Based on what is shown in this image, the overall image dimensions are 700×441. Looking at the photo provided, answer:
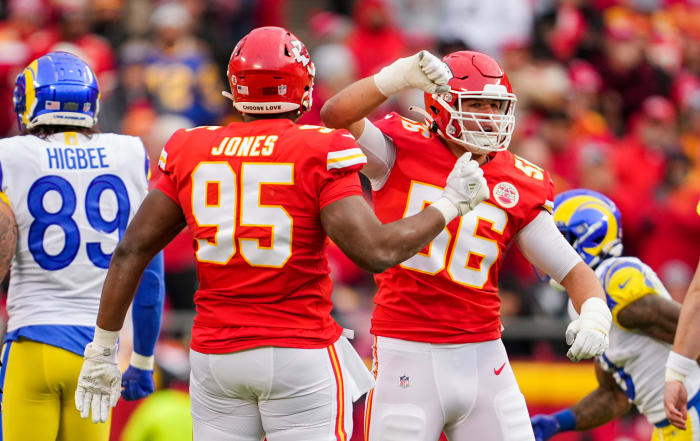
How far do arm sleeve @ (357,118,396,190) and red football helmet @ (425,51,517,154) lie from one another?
250 millimetres

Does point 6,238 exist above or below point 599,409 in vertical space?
above

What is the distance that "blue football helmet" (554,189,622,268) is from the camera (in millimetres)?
5680

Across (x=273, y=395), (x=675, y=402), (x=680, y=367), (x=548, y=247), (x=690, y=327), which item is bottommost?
(x=675, y=402)

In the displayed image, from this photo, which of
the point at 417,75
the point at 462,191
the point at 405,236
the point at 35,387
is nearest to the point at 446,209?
the point at 462,191

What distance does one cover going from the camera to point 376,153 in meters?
4.94

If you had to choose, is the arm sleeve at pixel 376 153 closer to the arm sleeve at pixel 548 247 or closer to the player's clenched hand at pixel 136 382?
the arm sleeve at pixel 548 247

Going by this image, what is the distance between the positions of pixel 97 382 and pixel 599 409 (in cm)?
272

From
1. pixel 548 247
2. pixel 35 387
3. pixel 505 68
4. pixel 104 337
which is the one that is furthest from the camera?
pixel 505 68

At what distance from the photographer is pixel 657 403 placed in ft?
18.9

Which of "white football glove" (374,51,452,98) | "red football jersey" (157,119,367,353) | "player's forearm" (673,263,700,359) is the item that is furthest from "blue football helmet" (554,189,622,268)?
"red football jersey" (157,119,367,353)

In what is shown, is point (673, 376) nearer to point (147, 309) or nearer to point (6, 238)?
point (147, 309)

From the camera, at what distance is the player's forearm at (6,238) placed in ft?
16.1

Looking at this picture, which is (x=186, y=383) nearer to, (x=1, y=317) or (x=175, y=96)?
(x=1, y=317)

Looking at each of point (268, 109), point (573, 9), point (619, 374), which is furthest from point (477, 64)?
point (573, 9)
